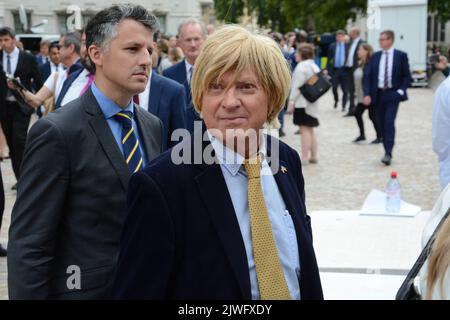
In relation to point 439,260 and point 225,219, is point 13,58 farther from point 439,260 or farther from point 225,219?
point 439,260

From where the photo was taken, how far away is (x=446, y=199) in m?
2.87

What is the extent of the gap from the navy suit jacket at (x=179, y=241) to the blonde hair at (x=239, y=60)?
Result: 28 cm

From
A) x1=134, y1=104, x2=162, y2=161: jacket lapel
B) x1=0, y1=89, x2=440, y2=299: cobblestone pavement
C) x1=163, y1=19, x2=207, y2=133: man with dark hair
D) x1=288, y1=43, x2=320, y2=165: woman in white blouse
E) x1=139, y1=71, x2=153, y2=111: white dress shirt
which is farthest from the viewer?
x1=288, y1=43, x2=320, y2=165: woman in white blouse

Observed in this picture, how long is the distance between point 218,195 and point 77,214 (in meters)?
0.75

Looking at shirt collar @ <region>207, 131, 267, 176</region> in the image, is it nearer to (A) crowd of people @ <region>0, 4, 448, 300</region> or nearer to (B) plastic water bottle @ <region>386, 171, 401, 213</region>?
(A) crowd of people @ <region>0, 4, 448, 300</region>

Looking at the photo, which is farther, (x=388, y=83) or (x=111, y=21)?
(x=388, y=83)

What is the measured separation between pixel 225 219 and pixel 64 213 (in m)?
0.82

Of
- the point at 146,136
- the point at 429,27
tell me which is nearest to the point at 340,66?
the point at 146,136

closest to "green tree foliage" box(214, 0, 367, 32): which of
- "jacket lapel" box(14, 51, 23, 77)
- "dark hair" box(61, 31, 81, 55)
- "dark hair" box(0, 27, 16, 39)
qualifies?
"dark hair" box(0, 27, 16, 39)

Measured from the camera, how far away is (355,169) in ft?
39.2

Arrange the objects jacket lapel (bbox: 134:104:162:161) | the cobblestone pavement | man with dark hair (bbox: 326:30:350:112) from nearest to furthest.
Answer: jacket lapel (bbox: 134:104:162:161), the cobblestone pavement, man with dark hair (bbox: 326:30:350:112)

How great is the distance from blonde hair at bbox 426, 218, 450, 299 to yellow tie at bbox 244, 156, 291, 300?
16.7 inches

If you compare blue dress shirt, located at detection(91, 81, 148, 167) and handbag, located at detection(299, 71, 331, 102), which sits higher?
blue dress shirt, located at detection(91, 81, 148, 167)

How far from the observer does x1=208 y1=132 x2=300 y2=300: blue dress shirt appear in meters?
2.21
